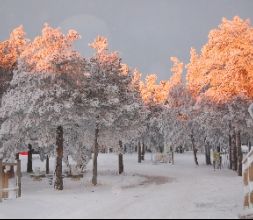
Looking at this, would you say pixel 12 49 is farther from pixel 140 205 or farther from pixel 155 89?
pixel 155 89

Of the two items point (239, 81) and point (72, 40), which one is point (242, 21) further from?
point (72, 40)

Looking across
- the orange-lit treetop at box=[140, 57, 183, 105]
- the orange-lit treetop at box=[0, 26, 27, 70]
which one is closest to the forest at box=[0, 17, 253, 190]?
the orange-lit treetop at box=[0, 26, 27, 70]

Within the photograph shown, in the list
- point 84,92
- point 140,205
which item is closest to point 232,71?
point 84,92

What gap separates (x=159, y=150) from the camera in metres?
73.0

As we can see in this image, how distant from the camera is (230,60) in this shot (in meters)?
33.5

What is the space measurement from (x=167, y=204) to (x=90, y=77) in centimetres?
1329

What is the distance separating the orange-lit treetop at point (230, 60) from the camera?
33.4 meters

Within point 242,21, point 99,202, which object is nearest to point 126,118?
point 242,21

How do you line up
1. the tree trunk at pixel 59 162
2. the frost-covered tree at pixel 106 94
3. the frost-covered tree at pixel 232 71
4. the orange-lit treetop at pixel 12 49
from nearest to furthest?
1. the tree trunk at pixel 59 162
2. the frost-covered tree at pixel 106 94
3. the orange-lit treetop at pixel 12 49
4. the frost-covered tree at pixel 232 71

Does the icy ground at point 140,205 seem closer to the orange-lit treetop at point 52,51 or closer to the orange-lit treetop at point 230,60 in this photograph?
the orange-lit treetop at point 52,51

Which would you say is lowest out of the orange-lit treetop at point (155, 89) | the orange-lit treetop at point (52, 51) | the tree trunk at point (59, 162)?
the tree trunk at point (59, 162)

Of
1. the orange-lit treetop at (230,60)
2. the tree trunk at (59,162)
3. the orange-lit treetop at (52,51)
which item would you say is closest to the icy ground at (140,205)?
the tree trunk at (59,162)

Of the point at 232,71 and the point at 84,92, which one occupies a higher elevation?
the point at 232,71

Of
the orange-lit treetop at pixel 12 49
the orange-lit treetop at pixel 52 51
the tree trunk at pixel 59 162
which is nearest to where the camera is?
the orange-lit treetop at pixel 52 51
